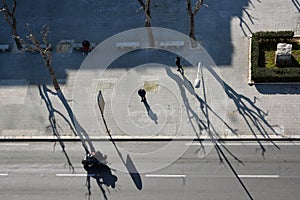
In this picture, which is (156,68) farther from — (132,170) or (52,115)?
(132,170)

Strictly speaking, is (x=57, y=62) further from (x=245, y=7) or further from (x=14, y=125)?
(x=245, y=7)

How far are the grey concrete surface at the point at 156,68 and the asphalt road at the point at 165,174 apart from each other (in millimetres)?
1583

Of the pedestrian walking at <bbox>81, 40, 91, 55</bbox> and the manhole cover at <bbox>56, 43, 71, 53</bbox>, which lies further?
the manhole cover at <bbox>56, 43, 71, 53</bbox>

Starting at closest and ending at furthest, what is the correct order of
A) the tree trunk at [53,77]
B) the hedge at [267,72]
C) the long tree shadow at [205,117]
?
the long tree shadow at [205,117]
the tree trunk at [53,77]
the hedge at [267,72]

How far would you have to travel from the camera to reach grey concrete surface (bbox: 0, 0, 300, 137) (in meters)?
34.1

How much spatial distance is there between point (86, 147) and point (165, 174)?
6.40 meters

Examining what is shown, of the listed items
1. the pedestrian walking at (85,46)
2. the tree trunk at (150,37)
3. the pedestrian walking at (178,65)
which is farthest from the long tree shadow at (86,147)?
the pedestrian walking at (178,65)

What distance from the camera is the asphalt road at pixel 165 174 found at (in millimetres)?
30250

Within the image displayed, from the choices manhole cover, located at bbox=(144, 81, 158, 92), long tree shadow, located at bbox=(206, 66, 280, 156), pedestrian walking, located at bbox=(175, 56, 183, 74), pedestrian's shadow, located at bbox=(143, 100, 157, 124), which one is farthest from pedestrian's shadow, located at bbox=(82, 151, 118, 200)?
long tree shadow, located at bbox=(206, 66, 280, 156)

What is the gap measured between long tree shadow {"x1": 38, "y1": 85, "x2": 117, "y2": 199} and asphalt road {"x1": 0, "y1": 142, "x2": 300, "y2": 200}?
400 millimetres

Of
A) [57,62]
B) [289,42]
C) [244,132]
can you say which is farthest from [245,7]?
[57,62]

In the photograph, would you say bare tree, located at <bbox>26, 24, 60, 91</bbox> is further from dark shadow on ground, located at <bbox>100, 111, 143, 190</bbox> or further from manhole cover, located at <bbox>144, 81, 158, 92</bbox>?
dark shadow on ground, located at <bbox>100, 111, 143, 190</bbox>

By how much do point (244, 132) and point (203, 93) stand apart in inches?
180

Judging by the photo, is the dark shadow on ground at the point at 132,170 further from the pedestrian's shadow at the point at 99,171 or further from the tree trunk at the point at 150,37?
the tree trunk at the point at 150,37
